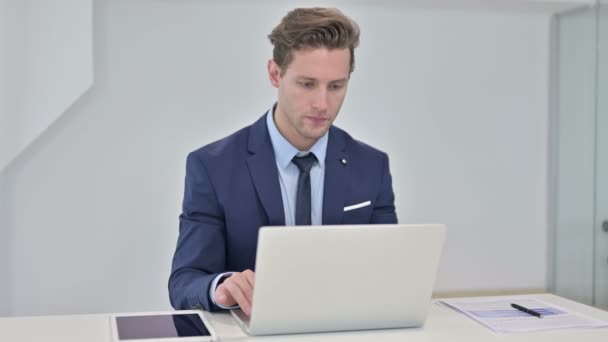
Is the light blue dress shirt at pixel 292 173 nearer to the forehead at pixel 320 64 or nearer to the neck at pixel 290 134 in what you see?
the neck at pixel 290 134

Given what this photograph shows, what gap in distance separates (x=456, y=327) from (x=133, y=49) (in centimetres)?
290

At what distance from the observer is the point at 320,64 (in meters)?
2.16

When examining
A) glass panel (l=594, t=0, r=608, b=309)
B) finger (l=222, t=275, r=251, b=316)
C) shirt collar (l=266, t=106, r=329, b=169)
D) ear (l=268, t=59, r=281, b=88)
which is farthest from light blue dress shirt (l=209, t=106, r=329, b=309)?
glass panel (l=594, t=0, r=608, b=309)

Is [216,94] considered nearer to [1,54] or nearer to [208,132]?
[208,132]

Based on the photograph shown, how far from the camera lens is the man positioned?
7.07 ft

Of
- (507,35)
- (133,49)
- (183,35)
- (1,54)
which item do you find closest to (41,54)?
(1,54)

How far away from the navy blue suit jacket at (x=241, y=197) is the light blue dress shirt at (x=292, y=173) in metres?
0.02

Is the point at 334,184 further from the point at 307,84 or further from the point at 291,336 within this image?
the point at 291,336

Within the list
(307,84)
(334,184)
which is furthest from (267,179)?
(307,84)

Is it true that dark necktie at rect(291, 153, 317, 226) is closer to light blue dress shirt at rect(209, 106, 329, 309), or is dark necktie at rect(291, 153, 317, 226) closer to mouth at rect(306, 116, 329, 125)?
light blue dress shirt at rect(209, 106, 329, 309)

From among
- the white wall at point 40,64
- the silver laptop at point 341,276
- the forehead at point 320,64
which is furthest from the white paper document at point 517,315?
the white wall at point 40,64

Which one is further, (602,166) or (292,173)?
(602,166)

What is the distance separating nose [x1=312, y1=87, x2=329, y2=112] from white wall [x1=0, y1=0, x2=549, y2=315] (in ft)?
6.84

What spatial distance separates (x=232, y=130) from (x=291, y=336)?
2779 mm
